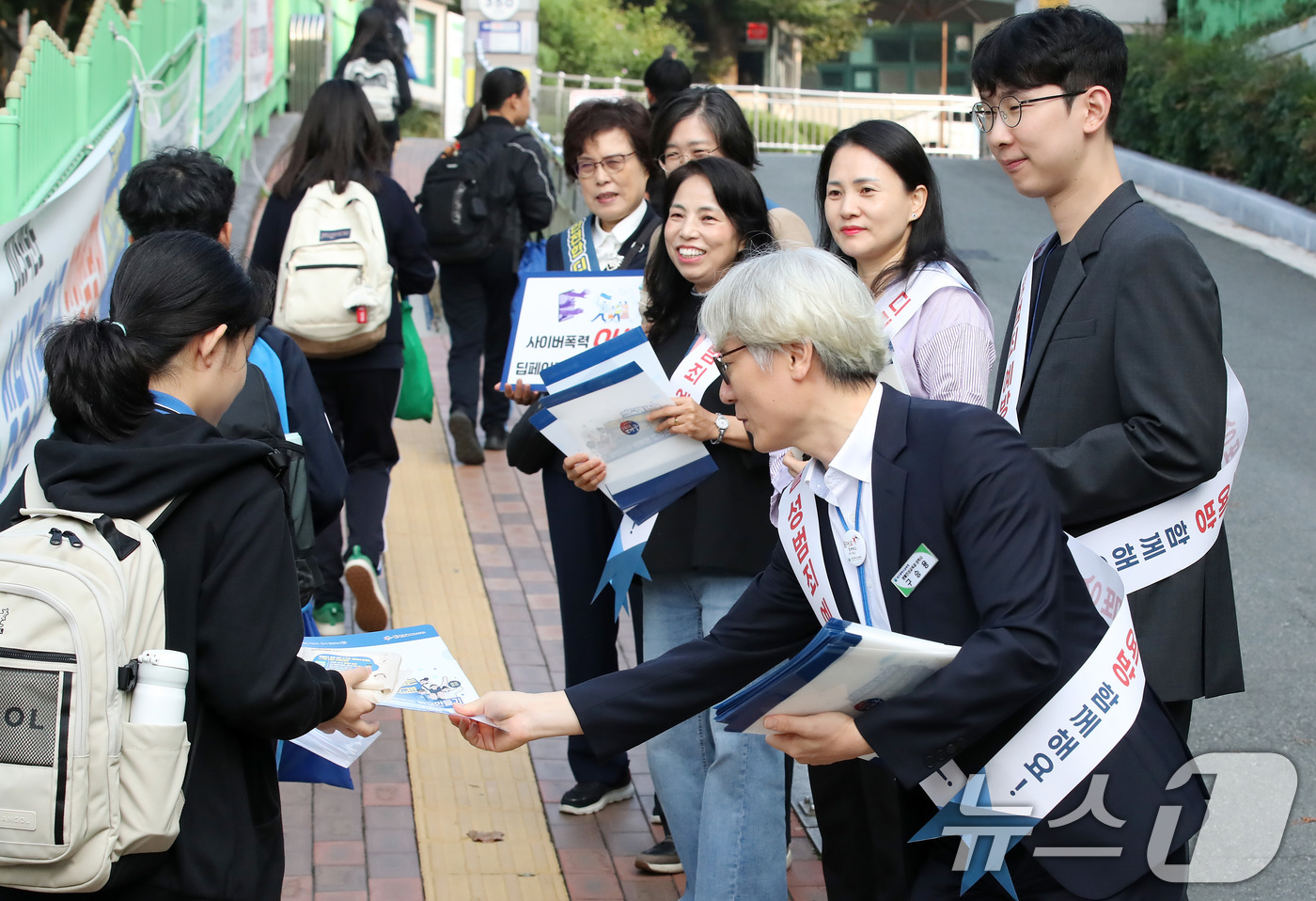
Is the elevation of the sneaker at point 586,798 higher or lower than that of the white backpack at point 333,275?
lower

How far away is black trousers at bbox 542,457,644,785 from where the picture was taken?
443 cm

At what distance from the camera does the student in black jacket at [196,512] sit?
7.20 ft

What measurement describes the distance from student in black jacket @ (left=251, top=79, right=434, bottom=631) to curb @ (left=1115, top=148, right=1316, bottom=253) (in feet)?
30.5

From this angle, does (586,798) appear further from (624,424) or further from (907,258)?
(907,258)

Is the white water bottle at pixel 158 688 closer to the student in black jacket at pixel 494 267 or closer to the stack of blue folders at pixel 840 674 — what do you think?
the stack of blue folders at pixel 840 674

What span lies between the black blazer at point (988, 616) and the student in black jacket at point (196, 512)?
0.96 meters

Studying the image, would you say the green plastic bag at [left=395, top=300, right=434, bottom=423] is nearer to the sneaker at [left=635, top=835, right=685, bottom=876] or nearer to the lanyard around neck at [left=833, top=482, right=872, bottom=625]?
the sneaker at [left=635, top=835, right=685, bottom=876]

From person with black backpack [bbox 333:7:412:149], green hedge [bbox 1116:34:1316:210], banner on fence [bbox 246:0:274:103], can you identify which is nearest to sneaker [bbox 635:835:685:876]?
person with black backpack [bbox 333:7:412:149]

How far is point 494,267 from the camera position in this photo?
26.8 feet

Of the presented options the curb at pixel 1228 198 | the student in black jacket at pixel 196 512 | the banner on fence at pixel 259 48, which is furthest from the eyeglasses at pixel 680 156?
the banner on fence at pixel 259 48

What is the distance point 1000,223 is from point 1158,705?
12739 mm

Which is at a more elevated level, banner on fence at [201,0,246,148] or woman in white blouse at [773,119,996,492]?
banner on fence at [201,0,246,148]

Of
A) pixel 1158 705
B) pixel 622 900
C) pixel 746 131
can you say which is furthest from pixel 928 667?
pixel 746 131

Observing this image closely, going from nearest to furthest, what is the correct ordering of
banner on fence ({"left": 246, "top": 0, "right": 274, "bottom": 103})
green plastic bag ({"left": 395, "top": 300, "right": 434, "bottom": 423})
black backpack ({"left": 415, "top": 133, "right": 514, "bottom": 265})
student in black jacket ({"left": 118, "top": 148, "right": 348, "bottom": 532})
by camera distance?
student in black jacket ({"left": 118, "top": 148, "right": 348, "bottom": 532}) → green plastic bag ({"left": 395, "top": 300, "right": 434, "bottom": 423}) → black backpack ({"left": 415, "top": 133, "right": 514, "bottom": 265}) → banner on fence ({"left": 246, "top": 0, "right": 274, "bottom": 103})
